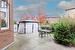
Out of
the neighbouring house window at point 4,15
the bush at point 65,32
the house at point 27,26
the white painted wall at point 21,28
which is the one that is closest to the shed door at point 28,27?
the house at point 27,26

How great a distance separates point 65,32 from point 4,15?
4943 mm

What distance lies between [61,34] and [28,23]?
17302 millimetres

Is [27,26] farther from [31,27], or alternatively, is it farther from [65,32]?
[65,32]

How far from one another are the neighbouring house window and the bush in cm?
426

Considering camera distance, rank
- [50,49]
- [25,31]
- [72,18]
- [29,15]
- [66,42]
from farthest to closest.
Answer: [29,15] → [25,31] → [72,18] → [66,42] → [50,49]

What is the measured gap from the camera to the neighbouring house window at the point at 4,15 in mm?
11344

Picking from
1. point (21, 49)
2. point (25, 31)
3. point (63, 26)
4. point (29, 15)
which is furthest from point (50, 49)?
point (29, 15)

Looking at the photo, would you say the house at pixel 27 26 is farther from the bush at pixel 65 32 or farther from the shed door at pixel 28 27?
the bush at pixel 65 32

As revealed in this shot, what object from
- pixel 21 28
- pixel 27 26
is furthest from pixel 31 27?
pixel 21 28

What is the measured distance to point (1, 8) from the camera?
449 inches

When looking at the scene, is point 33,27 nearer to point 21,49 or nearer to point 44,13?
point 44,13

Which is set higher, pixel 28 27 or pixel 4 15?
pixel 4 15

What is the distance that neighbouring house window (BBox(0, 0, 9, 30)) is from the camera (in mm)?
11344

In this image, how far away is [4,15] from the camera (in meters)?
12.2
